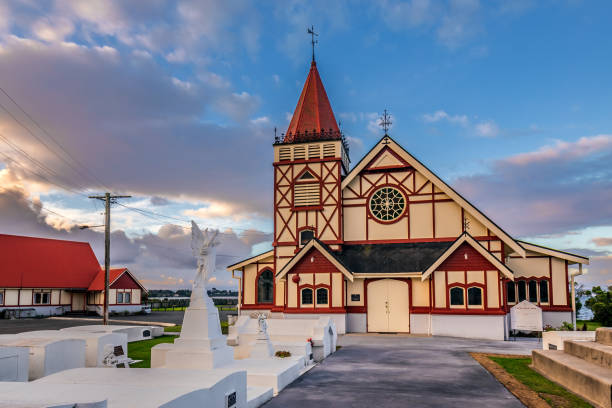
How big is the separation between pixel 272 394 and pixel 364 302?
16863 millimetres

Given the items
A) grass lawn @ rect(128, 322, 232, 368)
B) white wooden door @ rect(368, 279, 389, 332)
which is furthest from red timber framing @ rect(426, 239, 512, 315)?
grass lawn @ rect(128, 322, 232, 368)

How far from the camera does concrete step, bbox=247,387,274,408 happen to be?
10123mm

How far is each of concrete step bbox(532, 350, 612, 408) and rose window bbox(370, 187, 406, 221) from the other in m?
15.2

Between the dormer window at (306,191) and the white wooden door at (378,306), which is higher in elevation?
the dormer window at (306,191)

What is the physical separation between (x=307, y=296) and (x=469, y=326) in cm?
881

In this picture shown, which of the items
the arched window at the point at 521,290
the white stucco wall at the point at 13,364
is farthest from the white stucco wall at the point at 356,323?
the white stucco wall at the point at 13,364

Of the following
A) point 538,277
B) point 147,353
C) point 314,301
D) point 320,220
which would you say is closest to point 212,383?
point 147,353

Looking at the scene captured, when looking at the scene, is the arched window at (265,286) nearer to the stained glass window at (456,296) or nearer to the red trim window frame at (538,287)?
the stained glass window at (456,296)

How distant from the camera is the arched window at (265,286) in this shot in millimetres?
31953

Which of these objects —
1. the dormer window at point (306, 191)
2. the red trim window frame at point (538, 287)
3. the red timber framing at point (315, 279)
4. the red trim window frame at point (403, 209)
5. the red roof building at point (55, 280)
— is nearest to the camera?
the red timber framing at point (315, 279)

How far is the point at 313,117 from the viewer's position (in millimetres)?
33062

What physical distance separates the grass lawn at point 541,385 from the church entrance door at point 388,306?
10.1 metres

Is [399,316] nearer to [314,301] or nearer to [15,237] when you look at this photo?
[314,301]

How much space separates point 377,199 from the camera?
30.3 meters
